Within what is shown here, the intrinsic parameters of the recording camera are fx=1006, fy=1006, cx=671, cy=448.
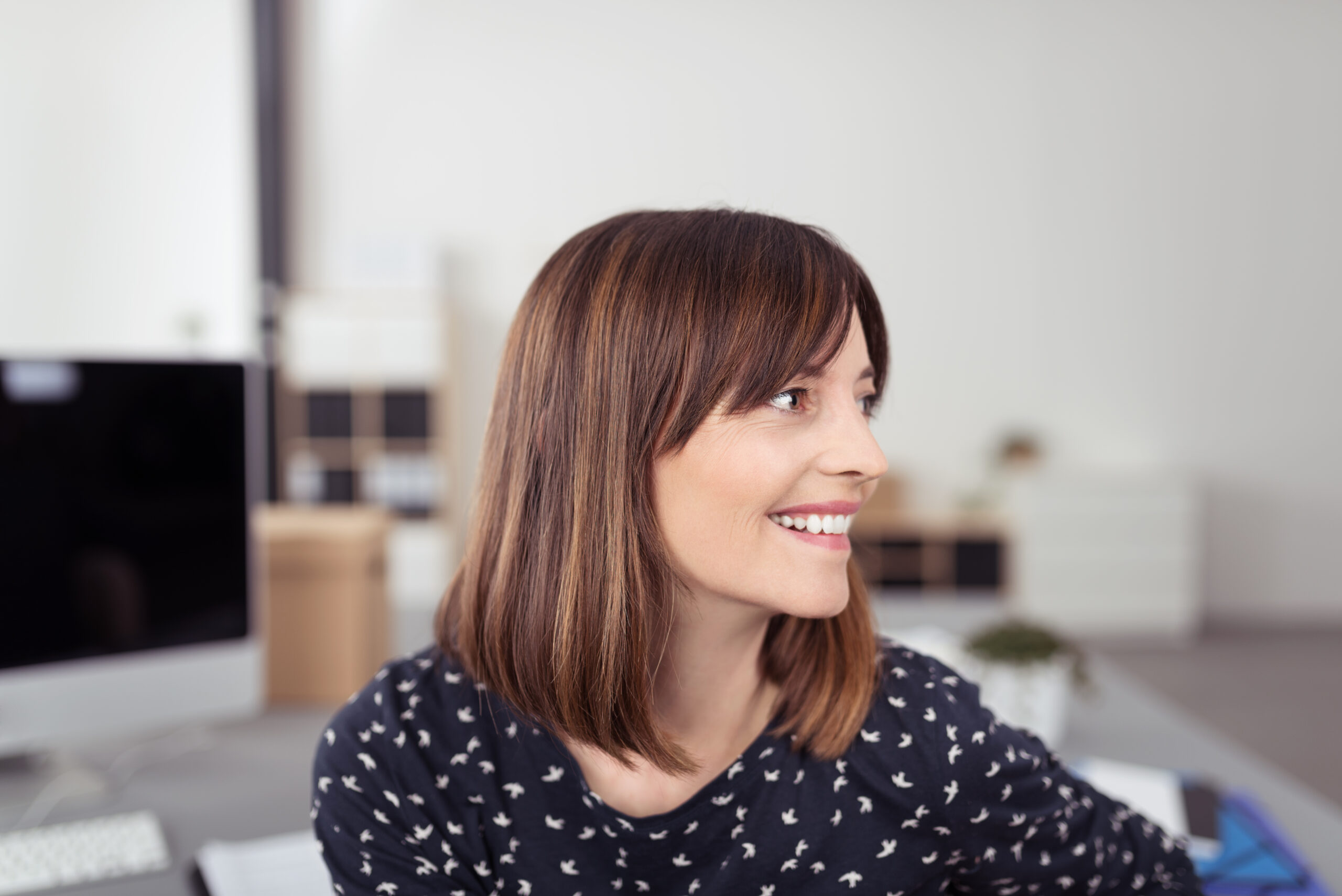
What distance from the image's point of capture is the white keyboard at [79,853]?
3.35 feet

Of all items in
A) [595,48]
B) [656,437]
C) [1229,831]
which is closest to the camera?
[656,437]

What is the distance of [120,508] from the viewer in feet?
4.29

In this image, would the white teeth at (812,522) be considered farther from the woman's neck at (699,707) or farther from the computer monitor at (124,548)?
the computer monitor at (124,548)

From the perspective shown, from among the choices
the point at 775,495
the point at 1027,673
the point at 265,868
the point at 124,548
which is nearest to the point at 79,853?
the point at 265,868

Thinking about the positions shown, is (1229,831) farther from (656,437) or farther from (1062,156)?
(1062,156)

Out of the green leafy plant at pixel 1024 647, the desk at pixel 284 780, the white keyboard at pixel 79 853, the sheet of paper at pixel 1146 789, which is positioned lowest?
the desk at pixel 284 780

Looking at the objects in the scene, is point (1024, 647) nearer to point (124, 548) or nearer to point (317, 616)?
point (317, 616)

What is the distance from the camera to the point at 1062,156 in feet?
17.7

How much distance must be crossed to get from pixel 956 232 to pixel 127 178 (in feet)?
12.9

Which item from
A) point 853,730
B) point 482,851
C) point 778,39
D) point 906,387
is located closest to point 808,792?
point 853,730

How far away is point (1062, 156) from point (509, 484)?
528 centimetres

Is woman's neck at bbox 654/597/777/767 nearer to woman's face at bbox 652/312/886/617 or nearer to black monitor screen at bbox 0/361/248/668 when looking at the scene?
woman's face at bbox 652/312/886/617

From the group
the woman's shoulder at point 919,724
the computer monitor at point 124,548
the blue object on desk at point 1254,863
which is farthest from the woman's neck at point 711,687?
the computer monitor at point 124,548

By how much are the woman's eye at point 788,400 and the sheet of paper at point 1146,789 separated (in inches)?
24.7
